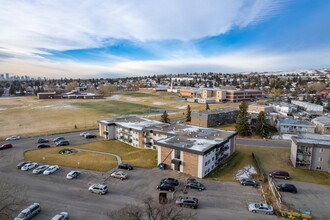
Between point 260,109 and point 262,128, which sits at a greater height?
point 260,109

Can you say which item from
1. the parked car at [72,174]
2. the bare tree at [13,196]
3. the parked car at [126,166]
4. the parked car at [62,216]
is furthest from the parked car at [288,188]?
the bare tree at [13,196]

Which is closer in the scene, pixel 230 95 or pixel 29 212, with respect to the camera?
pixel 29 212

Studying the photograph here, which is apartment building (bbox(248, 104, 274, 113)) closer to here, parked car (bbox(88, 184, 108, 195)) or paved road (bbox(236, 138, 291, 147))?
paved road (bbox(236, 138, 291, 147))

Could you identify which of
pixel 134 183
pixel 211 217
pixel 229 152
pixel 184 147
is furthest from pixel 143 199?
pixel 229 152

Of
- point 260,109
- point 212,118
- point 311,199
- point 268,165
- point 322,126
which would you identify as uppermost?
point 260,109

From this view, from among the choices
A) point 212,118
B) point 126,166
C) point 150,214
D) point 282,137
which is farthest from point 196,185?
point 212,118

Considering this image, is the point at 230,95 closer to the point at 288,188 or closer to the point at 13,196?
the point at 288,188

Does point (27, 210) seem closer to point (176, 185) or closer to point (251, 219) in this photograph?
point (176, 185)
